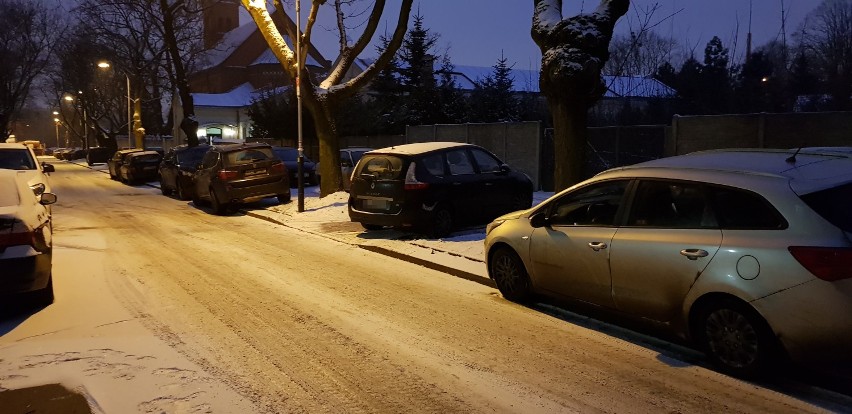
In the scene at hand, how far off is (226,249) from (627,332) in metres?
7.34

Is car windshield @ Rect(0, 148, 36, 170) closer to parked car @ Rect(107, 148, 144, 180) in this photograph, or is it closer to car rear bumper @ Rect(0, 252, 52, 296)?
car rear bumper @ Rect(0, 252, 52, 296)

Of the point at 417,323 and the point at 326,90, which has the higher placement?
the point at 326,90

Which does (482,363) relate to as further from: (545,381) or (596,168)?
(596,168)

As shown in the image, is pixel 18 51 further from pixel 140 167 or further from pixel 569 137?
pixel 569 137

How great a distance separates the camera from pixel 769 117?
1399 cm

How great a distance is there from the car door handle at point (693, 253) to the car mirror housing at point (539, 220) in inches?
68.9

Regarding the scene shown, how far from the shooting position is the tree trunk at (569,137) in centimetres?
972

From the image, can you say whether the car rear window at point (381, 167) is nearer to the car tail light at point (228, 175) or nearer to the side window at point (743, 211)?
the car tail light at point (228, 175)

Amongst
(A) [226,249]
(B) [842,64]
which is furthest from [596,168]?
(B) [842,64]

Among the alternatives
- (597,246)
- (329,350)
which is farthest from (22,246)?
(597,246)

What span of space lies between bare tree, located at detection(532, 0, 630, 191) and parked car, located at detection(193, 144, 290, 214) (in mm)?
9064

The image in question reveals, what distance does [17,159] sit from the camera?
43.8ft

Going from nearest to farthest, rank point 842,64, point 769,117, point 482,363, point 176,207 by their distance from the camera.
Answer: point 482,363 < point 769,117 < point 176,207 < point 842,64

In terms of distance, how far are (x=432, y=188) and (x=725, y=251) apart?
654cm
